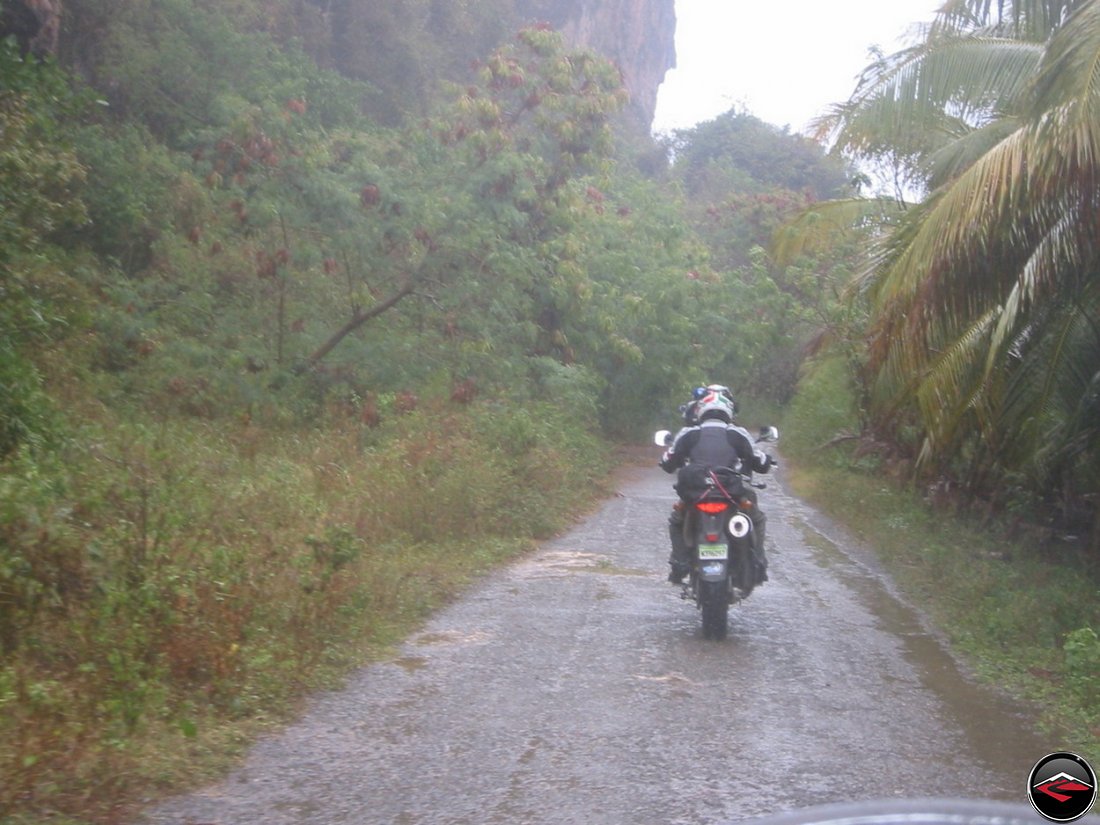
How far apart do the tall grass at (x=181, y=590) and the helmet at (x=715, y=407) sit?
2427mm

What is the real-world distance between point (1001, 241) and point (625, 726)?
5977 millimetres

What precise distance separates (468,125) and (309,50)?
11713mm

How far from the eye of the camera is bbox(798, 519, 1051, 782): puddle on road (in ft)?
20.9

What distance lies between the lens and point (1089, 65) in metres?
8.48

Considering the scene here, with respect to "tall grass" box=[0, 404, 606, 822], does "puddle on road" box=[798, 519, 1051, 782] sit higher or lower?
lower

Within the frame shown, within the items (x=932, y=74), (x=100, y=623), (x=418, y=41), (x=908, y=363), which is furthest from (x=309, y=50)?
(x=100, y=623)

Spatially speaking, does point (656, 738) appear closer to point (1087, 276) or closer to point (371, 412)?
point (1087, 276)

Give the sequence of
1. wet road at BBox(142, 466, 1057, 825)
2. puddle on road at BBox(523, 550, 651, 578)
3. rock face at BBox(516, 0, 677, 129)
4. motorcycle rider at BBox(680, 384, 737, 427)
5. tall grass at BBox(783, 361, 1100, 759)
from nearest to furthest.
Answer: wet road at BBox(142, 466, 1057, 825) → tall grass at BBox(783, 361, 1100, 759) → motorcycle rider at BBox(680, 384, 737, 427) → puddle on road at BBox(523, 550, 651, 578) → rock face at BBox(516, 0, 677, 129)

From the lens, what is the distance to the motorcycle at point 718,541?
8.34 meters

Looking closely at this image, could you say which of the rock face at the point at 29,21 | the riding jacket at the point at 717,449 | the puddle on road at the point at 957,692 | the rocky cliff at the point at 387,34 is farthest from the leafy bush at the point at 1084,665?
the rocky cliff at the point at 387,34

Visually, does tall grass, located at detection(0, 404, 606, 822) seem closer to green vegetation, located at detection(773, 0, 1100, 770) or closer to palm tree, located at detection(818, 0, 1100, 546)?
green vegetation, located at detection(773, 0, 1100, 770)

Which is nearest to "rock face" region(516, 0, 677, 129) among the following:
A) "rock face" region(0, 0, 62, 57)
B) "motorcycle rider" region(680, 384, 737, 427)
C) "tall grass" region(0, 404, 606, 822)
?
"rock face" region(0, 0, 62, 57)

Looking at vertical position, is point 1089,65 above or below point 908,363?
above

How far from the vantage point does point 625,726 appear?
627cm
